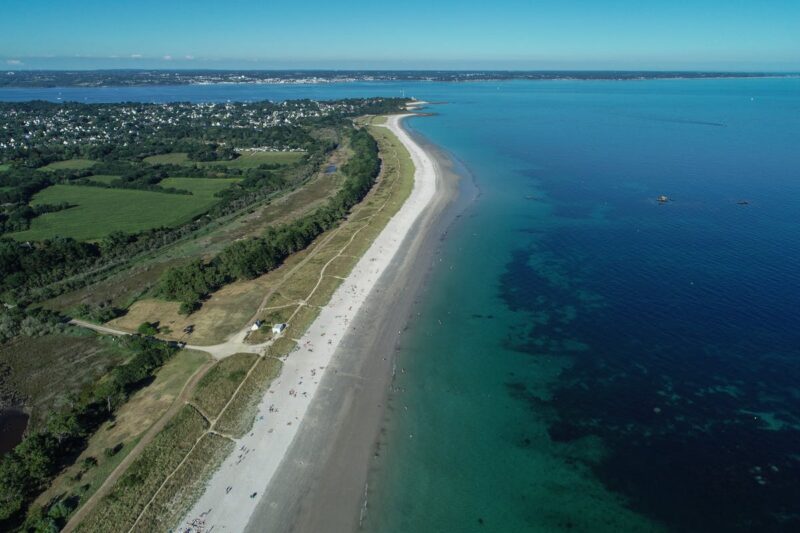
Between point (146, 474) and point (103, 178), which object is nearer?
point (146, 474)

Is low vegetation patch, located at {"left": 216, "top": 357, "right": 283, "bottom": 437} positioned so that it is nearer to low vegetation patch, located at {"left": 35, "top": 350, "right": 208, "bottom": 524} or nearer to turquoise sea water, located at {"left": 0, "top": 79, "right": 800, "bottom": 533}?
low vegetation patch, located at {"left": 35, "top": 350, "right": 208, "bottom": 524}

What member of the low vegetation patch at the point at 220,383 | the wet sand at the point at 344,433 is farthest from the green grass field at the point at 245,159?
the low vegetation patch at the point at 220,383

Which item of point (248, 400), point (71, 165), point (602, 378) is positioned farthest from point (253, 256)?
point (71, 165)

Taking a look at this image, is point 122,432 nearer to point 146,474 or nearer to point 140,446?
point 140,446

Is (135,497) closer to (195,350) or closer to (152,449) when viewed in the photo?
(152,449)

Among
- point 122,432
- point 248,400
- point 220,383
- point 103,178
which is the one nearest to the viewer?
point 122,432

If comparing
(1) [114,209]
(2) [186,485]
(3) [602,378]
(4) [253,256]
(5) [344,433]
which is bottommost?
(5) [344,433]
